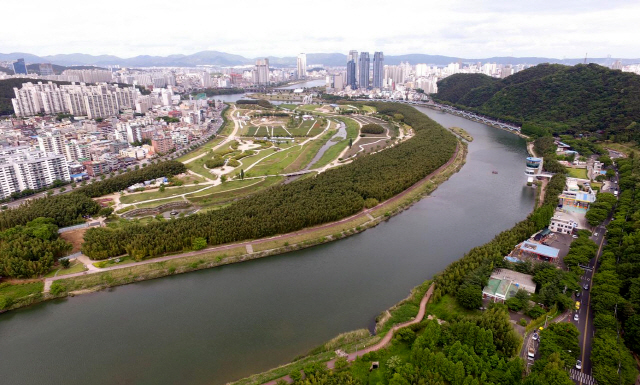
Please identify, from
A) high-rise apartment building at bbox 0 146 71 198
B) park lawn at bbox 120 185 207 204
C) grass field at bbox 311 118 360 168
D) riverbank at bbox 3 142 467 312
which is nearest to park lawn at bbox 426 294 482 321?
riverbank at bbox 3 142 467 312

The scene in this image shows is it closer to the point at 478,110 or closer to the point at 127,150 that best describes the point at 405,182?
the point at 127,150

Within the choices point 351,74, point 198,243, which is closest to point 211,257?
point 198,243

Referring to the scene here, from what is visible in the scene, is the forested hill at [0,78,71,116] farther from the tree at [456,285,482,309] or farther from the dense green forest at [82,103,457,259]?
the tree at [456,285,482,309]

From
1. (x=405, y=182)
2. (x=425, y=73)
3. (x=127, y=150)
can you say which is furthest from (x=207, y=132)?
(x=425, y=73)

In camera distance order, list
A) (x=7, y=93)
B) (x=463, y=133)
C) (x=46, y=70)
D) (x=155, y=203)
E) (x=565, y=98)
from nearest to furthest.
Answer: (x=155, y=203)
(x=463, y=133)
(x=565, y=98)
(x=7, y=93)
(x=46, y=70)

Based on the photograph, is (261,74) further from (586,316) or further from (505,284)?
(586,316)

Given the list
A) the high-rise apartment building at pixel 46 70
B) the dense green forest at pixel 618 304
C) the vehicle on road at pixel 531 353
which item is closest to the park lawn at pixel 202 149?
the vehicle on road at pixel 531 353

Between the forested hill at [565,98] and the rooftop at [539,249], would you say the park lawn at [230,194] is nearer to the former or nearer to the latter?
the rooftop at [539,249]
